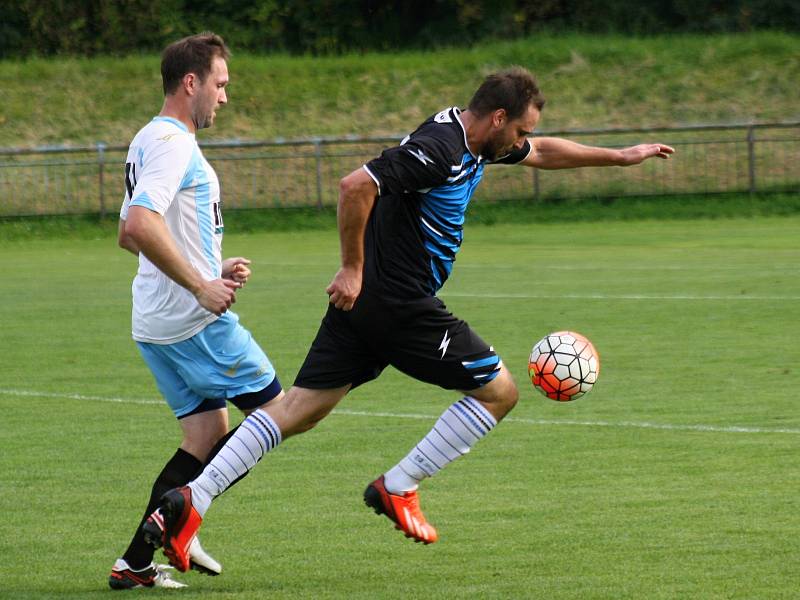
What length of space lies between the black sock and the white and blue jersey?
524 mm

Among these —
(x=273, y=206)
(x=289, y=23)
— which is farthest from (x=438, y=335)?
(x=289, y=23)

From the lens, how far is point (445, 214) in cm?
611

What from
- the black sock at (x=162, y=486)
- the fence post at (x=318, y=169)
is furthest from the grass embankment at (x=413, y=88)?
the black sock at (x=162, y=486)

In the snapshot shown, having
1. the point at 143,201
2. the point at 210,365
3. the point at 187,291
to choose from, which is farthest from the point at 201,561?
the point at 143,201

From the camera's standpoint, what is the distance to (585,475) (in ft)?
26.3

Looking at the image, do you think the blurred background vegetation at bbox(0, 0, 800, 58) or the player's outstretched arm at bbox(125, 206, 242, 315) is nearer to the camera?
the player's outstretched arm at bbox(125, 206, 242, 315)

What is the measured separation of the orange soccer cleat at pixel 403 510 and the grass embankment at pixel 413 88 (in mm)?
30692

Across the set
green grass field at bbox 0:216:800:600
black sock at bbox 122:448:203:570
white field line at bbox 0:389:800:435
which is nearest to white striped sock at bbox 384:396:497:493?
green grass field at bbox 0:216:800:600

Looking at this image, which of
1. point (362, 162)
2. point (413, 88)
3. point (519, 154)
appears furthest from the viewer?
point (413, 88)

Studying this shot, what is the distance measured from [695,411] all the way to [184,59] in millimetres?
5119

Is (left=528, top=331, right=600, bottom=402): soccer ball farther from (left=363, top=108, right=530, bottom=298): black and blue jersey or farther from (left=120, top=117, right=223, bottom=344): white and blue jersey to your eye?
(left=120, top=117, right=223, bottom=344): white and blue jersey

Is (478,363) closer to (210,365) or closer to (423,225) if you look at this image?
(423,225)

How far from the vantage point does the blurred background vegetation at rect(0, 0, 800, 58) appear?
47.8 metres

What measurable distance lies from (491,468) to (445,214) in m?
2.56
